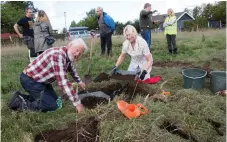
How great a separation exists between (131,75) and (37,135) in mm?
1792

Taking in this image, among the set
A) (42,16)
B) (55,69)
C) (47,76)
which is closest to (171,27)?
(42,16)

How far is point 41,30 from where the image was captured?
18.6ft

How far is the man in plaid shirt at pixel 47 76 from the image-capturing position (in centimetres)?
333

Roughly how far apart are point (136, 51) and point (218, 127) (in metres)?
2.07

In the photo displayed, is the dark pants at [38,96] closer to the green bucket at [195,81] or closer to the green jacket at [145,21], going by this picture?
the green bucket at [195,81]

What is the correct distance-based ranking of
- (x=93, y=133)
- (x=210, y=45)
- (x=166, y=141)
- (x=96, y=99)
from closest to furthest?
(x=166, y=141), (x=93, y=133), (x=96, y=99), (x=210, y=45)

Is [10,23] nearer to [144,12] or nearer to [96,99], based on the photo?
[144,12]

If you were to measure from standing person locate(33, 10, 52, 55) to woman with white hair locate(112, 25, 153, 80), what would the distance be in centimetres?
194

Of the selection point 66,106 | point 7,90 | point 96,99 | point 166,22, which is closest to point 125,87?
point 96,99

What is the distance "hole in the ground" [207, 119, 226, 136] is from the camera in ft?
9.66

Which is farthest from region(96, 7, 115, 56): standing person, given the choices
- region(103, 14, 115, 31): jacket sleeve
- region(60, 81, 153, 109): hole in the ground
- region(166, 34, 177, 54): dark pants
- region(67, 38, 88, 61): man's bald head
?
region(67, 38, 88, 61): man's bald head

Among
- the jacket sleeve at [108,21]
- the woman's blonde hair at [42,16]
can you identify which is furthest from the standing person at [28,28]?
the jacket sleeve at [108,21]

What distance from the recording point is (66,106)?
13.0 ft

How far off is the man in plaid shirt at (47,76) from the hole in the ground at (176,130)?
42.6 inches
